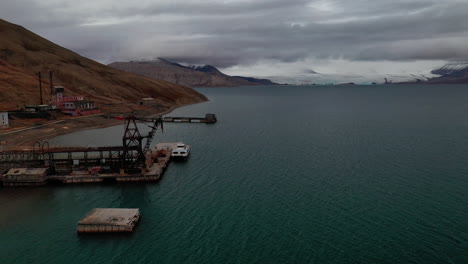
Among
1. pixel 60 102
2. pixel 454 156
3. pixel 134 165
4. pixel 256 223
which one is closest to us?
pixel 256 223

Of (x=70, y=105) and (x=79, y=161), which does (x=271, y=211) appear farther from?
(x=70, y=105)

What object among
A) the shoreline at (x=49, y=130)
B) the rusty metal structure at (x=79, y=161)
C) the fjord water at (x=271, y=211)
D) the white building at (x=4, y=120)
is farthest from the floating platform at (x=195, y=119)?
the rusty metal structure at (x=79, y=161)

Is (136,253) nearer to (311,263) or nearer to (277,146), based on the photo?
(311,263)

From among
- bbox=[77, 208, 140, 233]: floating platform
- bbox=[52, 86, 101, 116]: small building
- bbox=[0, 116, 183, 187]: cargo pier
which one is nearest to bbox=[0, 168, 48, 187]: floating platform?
bbox=[0, 116, 183, 187]: cargo pier

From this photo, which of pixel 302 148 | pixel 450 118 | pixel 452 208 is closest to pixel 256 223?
pixel 452 208

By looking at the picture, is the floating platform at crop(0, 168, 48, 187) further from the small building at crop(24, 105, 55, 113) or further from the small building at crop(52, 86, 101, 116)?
the small building at crop(52, 86, 101, 116)

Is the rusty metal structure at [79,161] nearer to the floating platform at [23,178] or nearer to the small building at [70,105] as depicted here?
the floating platform at [23,178]
